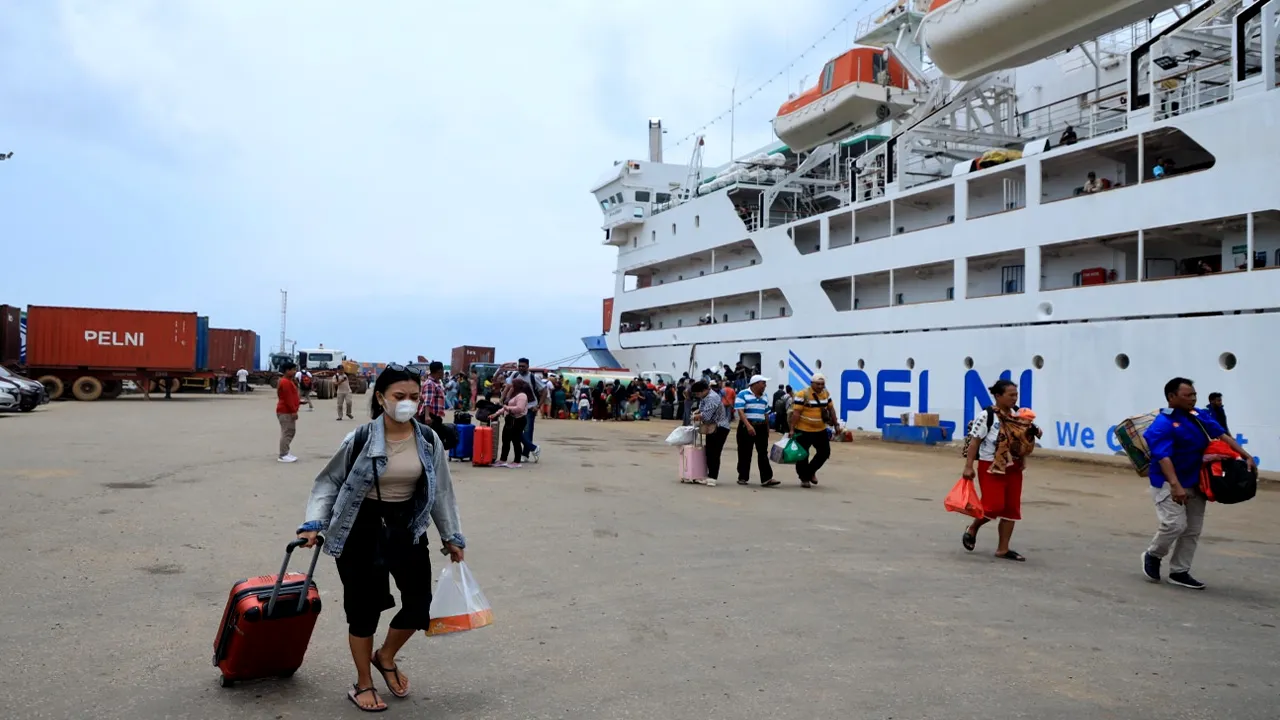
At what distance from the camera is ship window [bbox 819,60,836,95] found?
24844mm

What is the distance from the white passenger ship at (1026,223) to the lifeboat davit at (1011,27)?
0.15 feet

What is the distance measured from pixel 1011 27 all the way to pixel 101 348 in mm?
28518

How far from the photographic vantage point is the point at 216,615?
4.83 metres

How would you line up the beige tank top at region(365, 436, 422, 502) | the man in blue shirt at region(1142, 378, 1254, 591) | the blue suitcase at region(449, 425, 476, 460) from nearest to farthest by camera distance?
the beige tank top at region(365, 436, 422, 502) < the man in blue shirt at region(1142, 378, 1254, 591) < the blue suitcase at region(449, 425, 476, 460)

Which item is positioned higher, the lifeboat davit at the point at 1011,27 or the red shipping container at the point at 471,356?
the lifeboat davit at the point at 1011,27

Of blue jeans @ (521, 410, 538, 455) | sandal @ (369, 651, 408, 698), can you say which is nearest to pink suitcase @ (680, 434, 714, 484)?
blue jeans @ (521, 410, 538, 455)

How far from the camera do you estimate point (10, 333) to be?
97.5 ft

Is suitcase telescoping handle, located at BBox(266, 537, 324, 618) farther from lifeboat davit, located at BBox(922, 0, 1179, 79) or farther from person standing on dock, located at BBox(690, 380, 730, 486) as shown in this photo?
lifeboat davit, located at BBox(922, 0, 1179, 79)

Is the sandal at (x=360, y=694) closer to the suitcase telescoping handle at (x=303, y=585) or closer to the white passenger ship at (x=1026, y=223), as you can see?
the suitcase telescoping handle at (x=303, y=585)

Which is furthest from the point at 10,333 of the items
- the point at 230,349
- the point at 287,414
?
the point at 287,414

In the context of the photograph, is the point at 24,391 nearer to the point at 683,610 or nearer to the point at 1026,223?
the point at 683,610

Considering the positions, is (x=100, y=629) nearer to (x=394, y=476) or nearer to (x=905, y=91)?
(x=394, y=476)

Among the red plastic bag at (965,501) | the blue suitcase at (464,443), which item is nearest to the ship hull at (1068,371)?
the red plastic bag at (965,501)

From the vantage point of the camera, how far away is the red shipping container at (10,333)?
29672 mm
